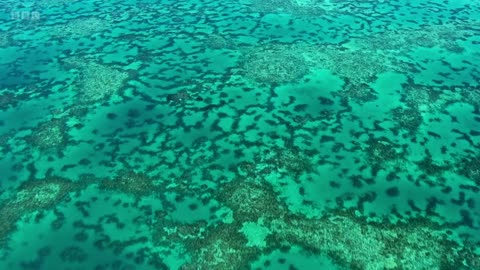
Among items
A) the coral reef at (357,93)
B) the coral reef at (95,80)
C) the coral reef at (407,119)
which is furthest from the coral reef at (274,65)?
the coral reef at (95,80)

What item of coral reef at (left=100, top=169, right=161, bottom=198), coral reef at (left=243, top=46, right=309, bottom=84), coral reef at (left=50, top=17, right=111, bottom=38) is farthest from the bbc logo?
coral reef at (left=100, top=169, right=161, bottom=198)

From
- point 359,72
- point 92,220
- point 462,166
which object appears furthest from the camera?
point 359,72

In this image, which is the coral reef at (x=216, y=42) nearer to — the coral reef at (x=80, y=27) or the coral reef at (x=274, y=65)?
the coral reef at (x=274, y=65)

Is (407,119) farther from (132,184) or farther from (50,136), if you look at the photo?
(50,136)

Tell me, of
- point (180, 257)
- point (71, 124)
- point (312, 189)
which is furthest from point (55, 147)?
point (312, 189)

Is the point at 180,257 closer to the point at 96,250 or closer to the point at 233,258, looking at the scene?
the point at 233,258
